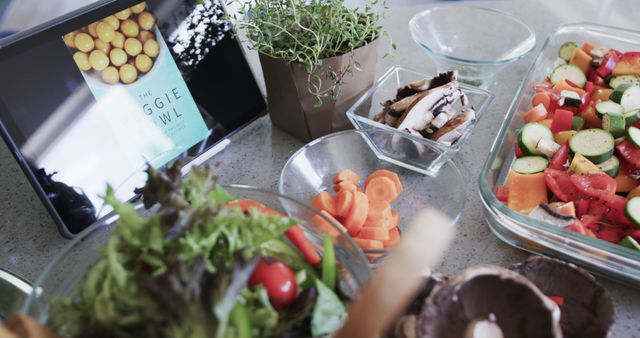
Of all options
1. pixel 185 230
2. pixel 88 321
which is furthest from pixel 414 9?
pixel 88 321

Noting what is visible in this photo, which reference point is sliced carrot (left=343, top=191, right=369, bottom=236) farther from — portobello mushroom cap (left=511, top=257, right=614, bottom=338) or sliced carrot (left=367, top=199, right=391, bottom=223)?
portobello mushroom cap (left=511, top=257, right=614, bottom=338)

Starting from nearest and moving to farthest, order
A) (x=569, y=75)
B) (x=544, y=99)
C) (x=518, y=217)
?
(x=518, y=217) → (x=544, y=99) → (x=569, y=75)

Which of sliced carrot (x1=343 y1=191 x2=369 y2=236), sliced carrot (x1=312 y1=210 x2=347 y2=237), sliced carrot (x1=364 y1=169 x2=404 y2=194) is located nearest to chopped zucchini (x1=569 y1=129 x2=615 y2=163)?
sliced carrot (x1=364 y1=169 x2=404 y2=194)

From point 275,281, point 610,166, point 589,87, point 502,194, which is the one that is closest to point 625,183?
point 610,166

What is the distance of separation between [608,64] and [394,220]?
748 mm

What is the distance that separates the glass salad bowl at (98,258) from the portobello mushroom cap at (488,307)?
101 mm

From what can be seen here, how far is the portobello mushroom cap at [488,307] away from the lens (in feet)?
2.09

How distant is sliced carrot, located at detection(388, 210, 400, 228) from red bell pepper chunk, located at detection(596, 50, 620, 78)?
711 mm

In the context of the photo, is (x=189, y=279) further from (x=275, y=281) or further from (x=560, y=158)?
(x=560, y=158)

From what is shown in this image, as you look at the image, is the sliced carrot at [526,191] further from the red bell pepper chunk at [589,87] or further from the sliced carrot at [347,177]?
the red bell pepper chunk at [589,87]

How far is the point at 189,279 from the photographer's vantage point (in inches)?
20.1

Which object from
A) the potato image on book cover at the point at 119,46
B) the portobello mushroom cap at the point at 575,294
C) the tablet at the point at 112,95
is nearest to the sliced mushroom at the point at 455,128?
the portobello mushroom cap at the point at 575,294

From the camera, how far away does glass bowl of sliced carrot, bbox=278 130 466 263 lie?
0.94m

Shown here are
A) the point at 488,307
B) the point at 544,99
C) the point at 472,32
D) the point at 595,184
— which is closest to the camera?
the point at 488,307
